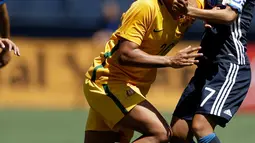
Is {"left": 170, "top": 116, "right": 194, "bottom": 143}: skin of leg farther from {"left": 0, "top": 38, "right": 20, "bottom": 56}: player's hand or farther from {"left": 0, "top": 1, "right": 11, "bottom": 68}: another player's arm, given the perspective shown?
{"left": 0, "top": 1, "right": 11, "bottom": 68}: another player's arm

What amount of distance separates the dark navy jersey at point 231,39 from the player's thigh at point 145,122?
0.74m

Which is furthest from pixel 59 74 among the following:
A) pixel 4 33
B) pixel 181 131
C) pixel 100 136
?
pixel 181 131

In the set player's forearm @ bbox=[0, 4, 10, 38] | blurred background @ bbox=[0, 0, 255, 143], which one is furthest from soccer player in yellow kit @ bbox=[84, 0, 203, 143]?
blurred background @ bbox=[0, 0, 255, 143]

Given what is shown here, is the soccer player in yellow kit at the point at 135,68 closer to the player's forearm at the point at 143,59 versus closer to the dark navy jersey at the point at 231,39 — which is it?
the player's forearm at the point at 143,59

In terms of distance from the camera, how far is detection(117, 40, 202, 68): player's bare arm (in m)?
6.84

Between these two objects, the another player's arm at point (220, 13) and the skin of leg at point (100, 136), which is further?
the skin of leg at point (100, 136)

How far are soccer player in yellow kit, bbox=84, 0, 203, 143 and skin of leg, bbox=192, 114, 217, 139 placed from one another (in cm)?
24

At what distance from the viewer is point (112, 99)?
7.24 meters

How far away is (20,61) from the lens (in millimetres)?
15961

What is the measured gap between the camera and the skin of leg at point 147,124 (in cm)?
706

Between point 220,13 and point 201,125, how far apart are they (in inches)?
38.8

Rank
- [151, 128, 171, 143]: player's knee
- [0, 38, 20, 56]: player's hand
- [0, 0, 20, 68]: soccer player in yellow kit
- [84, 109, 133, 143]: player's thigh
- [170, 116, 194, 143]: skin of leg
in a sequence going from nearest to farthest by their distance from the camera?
[151, 128, 171, 143]: player's knee, [0, 38, 20, 56]: player's hand, [170, 116, 194, 143]: skin of leg, [84, 109, 133, 143]: player's thigh, [0, 0, 20, 68]: soccer player in yellow kit

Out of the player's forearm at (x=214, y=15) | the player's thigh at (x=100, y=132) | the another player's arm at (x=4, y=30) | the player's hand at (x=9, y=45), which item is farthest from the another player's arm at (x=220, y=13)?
the another player's arm at (x=4, y=30)

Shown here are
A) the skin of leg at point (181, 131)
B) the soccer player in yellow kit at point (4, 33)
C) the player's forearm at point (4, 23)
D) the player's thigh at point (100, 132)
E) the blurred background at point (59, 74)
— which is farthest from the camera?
the blurred background at point (59, 74)
